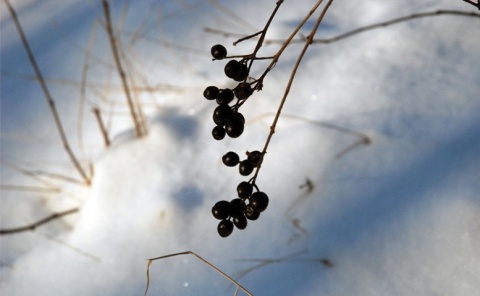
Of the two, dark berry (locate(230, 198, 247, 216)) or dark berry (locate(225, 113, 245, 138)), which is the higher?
dark berry (locate(225, 113, 245, 138))

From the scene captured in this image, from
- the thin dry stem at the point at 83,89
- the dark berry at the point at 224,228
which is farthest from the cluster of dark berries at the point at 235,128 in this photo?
the thin dry stem at the point at 83,89

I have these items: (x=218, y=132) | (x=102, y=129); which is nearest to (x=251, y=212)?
→ (x=218, y=132)

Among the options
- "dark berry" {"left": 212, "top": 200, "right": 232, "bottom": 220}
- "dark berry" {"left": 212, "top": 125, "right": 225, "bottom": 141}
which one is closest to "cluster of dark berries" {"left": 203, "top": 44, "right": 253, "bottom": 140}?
"dark berry" {"left": 212, "top": 125, "right": 225, "bottom": 141}

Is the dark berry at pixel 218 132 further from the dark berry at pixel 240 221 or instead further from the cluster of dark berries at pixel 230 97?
the dark berry at pixel 240 221

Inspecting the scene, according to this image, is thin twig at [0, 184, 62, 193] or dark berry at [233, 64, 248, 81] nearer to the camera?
dark berry at [233, 64, 248, 81]

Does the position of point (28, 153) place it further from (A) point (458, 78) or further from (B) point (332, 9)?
(A) point (458, 78)

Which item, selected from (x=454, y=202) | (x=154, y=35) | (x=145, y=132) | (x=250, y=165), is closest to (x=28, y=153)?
(x=145, y=132)

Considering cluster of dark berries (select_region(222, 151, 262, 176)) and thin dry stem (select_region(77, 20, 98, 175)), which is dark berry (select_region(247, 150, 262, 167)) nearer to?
cluster of dark berries (select_region(222, 151, 262, 176))
